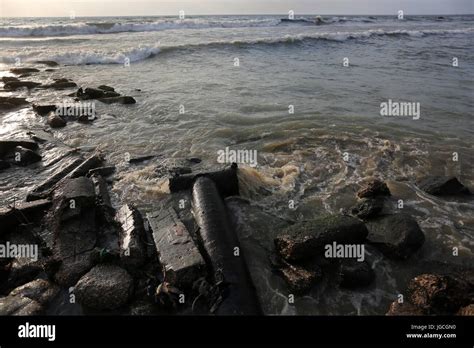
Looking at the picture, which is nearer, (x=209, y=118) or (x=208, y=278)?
(x=208, y=278)

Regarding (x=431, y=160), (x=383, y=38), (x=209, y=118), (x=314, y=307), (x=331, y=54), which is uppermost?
(x=383, y=38)

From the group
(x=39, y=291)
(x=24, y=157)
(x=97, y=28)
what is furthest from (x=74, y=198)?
(x=97, y=28)

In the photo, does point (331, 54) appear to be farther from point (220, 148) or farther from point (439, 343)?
point (439, 343)

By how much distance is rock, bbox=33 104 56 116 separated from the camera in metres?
11.5

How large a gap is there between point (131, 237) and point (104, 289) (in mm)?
899

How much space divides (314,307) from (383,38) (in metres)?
33.3

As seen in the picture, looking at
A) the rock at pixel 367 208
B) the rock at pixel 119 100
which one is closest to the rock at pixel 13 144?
the rock at pixel 119 100

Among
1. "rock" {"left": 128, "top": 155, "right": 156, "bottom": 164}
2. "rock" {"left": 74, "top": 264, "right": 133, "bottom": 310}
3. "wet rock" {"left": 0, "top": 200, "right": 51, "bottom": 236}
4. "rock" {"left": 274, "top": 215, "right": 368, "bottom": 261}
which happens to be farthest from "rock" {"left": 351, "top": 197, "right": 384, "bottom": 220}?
"wet rock" {"left": 0, "top": 200, "right": 51, "bottom": 236}

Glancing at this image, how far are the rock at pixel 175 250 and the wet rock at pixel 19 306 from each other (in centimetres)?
157

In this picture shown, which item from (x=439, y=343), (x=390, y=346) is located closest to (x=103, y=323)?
(x=390, y=346)

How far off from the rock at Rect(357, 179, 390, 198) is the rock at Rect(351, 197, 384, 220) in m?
0.21

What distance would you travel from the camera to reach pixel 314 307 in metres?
4.43

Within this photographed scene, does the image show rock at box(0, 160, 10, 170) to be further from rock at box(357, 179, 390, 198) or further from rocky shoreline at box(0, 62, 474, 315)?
rock at box(357, 179, 390, 198)

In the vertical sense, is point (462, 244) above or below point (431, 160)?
below
